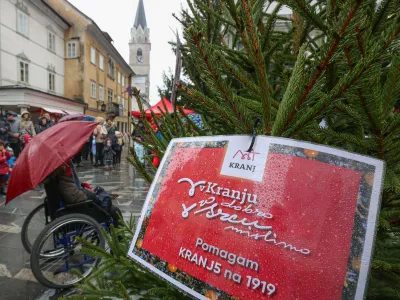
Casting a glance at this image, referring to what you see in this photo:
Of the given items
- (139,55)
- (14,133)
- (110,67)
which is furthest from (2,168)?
(139,55)

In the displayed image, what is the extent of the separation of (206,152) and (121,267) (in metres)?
0.64

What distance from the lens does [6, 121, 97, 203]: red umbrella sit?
93.5 inches

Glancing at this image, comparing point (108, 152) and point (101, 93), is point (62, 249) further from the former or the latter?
point (101, 93)

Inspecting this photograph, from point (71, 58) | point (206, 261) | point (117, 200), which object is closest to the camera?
point (206, 261)

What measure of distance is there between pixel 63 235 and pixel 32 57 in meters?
19.1

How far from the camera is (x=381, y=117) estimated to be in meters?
0.64

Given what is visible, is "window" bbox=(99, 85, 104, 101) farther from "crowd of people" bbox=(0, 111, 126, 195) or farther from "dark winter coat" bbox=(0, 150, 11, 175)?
"dark winter coat" bbox=(0, 150, 11, 175)

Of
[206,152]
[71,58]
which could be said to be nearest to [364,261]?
[206,152]

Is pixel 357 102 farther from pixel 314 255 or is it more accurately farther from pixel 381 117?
pixel 314 255

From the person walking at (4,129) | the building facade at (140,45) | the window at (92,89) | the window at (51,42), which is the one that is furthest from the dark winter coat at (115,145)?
the building facade at (140,45)

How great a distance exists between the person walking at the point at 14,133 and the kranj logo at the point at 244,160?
860cm

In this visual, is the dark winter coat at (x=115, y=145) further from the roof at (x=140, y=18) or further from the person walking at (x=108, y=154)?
the roof at (x=140, y=18)

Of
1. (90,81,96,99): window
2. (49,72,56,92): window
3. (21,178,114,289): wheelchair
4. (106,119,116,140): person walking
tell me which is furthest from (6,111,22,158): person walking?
(90,81,96,99): window

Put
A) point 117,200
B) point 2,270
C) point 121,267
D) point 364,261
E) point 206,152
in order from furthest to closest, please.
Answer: point 117,200 → point 2,270 → point 121,267 → point 206,152 → point 364,261
